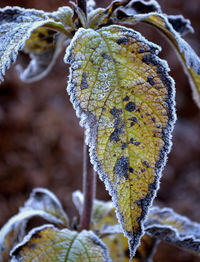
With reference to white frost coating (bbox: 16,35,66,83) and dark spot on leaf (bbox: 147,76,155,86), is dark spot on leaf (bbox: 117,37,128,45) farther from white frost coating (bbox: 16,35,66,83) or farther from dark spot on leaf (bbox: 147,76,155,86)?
white frost coating (bbox: 16,35,66,83)

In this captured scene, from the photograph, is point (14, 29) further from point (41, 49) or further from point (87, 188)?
point (87, 188)

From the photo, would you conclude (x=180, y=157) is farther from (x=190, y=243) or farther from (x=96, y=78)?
(x=96, y=78)

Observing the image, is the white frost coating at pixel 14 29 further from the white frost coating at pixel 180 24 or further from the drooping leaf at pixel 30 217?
the drooping leaf at pixel 30 217

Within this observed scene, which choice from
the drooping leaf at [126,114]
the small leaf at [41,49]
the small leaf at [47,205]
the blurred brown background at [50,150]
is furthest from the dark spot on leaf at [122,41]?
→ the blurred brown background at [50,150]

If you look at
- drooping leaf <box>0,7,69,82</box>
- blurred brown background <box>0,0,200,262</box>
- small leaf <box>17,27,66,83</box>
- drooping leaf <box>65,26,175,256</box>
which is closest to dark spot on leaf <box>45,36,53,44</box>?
small leaf <box>17,27,66,83</box>

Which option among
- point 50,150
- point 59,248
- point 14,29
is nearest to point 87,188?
point 59,248

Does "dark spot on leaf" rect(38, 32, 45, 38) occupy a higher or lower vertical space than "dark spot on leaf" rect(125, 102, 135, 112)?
higher
